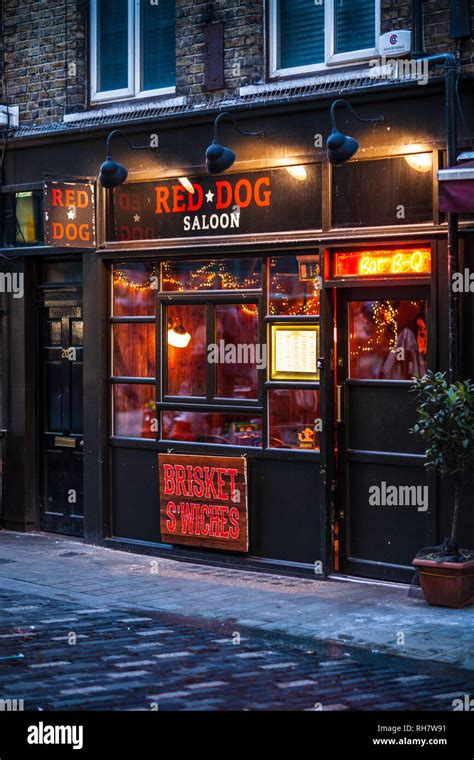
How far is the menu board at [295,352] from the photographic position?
11219mm

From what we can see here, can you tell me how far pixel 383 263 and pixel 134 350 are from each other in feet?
10.3

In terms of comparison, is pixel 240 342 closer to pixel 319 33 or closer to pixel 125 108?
pixel 125 108

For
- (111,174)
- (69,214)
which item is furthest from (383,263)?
(69,214)

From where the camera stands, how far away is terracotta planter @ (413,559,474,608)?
9.57 m

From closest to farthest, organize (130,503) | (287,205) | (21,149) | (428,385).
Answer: (428,385), (287,205), (130,503), (21,149)

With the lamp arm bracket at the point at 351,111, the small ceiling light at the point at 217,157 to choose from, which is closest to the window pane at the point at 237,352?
the small ceiling light at the point at 217,157

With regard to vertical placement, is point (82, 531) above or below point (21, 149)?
below

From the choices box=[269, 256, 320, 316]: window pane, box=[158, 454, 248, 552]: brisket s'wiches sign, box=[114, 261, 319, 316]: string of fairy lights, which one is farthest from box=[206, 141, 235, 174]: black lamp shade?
box=[158, 454, 248, 552]: brisket s'wiches sign

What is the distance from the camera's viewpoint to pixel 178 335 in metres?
12.3

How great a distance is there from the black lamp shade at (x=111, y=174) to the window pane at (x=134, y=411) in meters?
2.06

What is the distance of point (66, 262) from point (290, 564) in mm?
4329

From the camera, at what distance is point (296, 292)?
11305mm
